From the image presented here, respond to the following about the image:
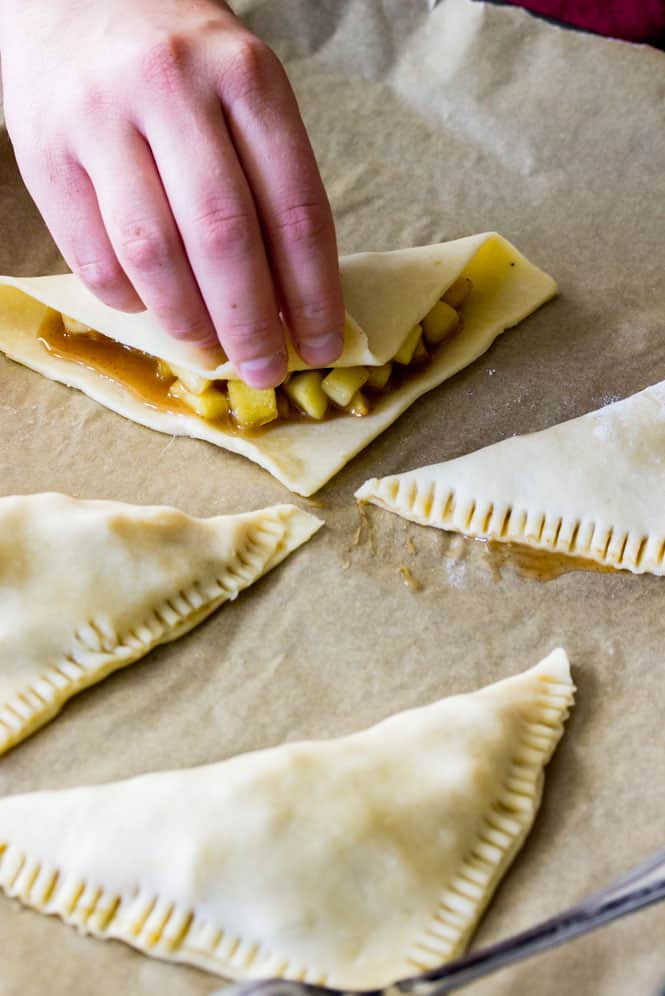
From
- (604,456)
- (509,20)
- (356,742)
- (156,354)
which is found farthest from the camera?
(509,20)

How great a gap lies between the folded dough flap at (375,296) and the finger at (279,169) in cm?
23

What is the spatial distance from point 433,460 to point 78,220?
85 centimetres

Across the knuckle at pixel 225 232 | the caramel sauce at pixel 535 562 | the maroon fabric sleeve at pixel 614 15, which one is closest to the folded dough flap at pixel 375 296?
the knuckle at pixel 225 232

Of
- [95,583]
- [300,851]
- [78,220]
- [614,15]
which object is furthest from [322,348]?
[614,15]

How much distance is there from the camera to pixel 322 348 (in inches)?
84.8

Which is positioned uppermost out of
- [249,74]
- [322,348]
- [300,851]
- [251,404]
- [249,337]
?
[249,74]

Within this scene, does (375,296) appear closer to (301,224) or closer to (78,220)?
(301,224)

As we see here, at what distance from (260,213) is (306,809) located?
1.03 metres

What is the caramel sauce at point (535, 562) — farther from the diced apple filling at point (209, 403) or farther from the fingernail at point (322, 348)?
the diced apple filling at point (209, 403)

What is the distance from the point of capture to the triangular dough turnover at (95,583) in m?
1.92

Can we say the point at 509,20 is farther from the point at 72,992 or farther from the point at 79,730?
the point at 72,992

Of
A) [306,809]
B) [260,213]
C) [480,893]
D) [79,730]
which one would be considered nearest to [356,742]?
[306,809]

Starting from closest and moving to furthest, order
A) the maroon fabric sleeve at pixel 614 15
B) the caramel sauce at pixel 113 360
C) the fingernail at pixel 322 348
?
1. the fingernail at pixel 322 348
2. the caramel sauce at pixel 113 360
3. the maroon fabric sleeve at pixel 614 15

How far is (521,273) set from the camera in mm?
2600
